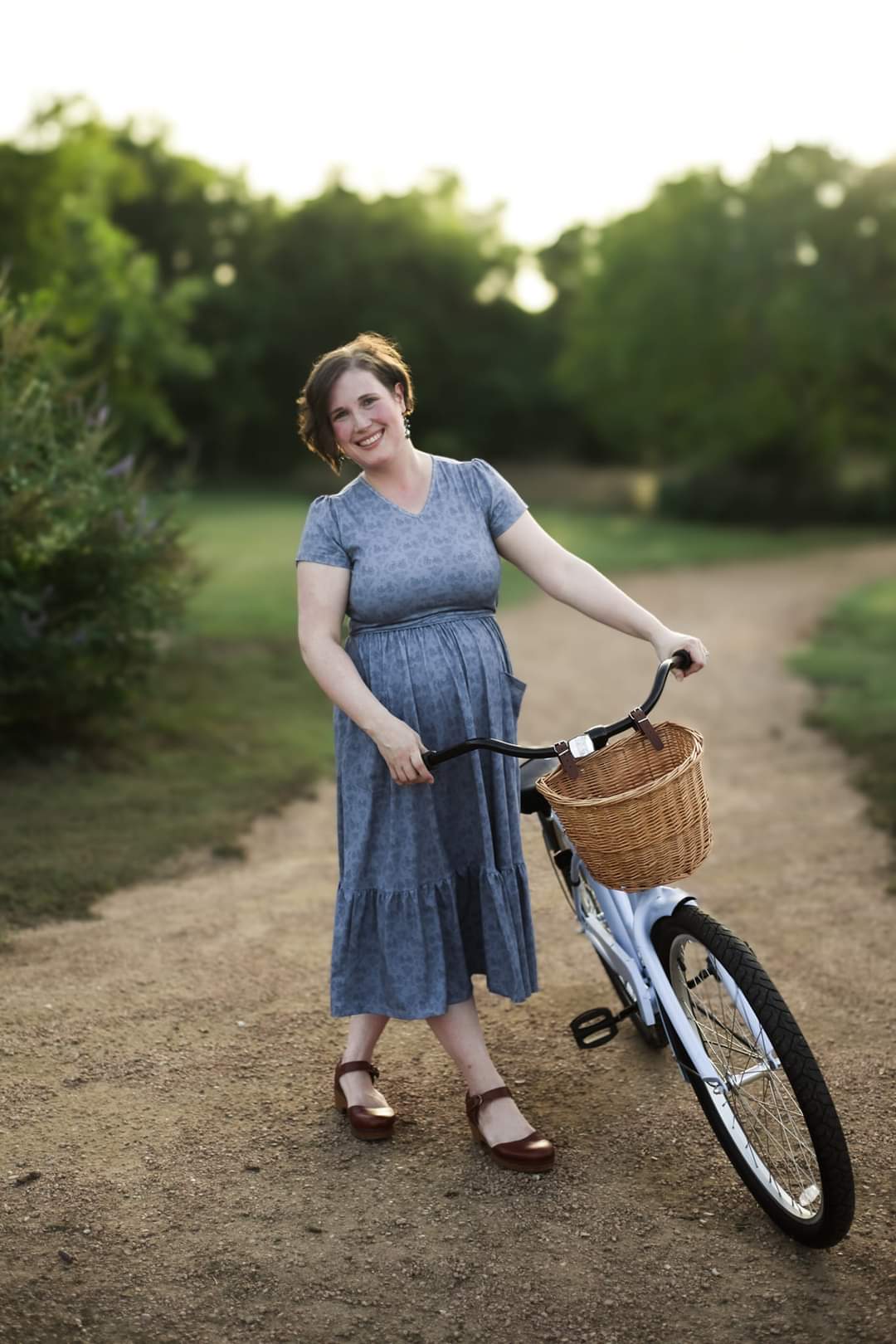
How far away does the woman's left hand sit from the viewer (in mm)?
3209

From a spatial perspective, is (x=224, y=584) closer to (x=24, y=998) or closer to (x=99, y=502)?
(x=99, y=502)

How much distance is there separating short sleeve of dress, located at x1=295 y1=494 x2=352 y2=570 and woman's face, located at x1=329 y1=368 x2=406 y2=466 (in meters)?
0.16

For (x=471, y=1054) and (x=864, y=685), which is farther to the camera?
(x=864, y=685)

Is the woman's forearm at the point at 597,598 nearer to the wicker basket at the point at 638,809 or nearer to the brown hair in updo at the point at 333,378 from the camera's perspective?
the wicker basket at the point at 638,809

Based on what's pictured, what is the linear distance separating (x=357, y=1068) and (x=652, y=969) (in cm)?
97

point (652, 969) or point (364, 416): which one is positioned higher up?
point (364, 416)

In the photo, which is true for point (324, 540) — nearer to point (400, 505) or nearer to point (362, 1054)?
point (400, 505)

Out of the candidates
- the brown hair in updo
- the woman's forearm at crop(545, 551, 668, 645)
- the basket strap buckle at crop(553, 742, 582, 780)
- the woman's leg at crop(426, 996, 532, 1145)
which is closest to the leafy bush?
the brown hair in updo

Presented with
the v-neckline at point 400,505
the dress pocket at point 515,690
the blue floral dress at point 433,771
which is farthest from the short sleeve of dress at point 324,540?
the dress pocket at point 515,690

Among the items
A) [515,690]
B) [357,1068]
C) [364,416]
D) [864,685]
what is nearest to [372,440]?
[364,416]

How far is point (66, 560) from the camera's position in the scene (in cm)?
754

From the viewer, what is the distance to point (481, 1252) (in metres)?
3.02

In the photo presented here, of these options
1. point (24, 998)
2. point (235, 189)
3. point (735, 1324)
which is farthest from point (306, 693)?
point (235, 189)

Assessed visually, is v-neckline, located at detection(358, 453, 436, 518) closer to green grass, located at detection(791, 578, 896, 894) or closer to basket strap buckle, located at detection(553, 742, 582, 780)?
basket strap buckle, located at detection(553, 742, 582, 780)
